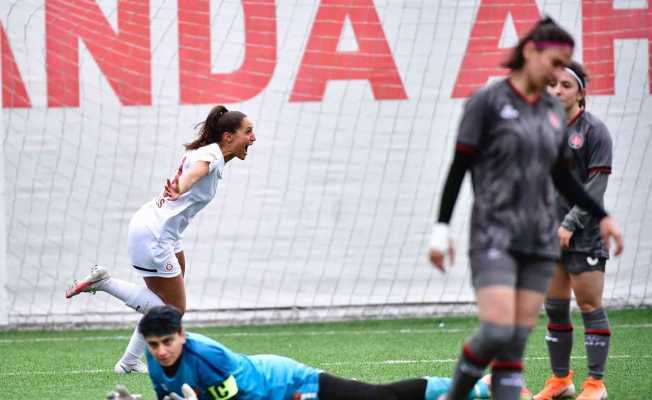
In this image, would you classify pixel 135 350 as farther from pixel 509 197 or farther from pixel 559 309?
pixel 509 197

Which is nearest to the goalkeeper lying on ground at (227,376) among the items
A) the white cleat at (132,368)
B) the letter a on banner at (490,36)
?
the white cleat at (132,368)

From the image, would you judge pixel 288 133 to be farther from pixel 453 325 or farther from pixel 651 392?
pixel 651 392

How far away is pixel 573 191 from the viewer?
530 centimetres

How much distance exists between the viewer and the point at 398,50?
38.1 feet

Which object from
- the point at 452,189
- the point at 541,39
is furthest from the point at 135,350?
the point at 541,39

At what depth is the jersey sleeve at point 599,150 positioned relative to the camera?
6406mm

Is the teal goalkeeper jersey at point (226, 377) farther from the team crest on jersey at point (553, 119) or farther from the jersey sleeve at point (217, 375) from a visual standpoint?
the team crest on jersey at point (553, 119)

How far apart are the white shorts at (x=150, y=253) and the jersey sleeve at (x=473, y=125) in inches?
139

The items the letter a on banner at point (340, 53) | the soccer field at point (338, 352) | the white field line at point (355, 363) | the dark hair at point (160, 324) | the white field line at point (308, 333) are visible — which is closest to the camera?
the dark hair at point (160, 324)

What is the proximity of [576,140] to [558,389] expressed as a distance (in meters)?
1.37

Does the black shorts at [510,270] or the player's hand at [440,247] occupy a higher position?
the player's hand at [440,247]

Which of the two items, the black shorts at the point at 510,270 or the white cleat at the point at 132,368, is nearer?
the black shorts at the point at 510,270

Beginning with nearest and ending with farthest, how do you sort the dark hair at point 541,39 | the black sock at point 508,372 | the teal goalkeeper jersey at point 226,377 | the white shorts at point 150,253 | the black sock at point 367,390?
the dark hair at point 541,39, the black sock at point 508,372, the teal goalkeeper jersey at point 226,377, the black sock at point 367,390, the white shorts at point 150,253

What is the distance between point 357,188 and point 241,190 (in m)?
1.14
